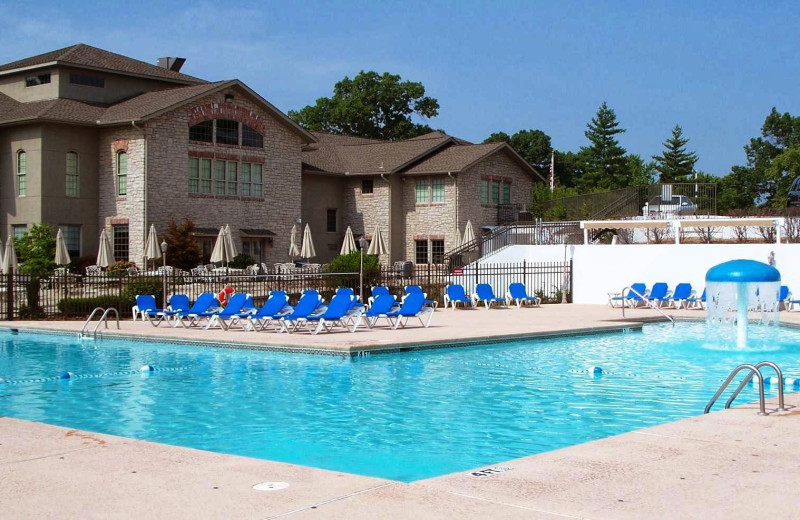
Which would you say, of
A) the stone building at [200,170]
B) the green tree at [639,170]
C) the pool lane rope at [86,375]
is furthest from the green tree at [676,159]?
the pool lane rope at [86,375]

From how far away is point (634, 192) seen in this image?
137ft

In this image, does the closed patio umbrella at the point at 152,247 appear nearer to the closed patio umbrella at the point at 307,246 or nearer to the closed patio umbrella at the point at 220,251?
the closed patio umbrella at the point at 220,251

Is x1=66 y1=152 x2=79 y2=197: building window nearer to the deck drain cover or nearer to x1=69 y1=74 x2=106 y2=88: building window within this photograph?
x1=69 y1=74 x2=106 y2=88: building window

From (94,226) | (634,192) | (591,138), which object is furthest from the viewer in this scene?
(591,138)

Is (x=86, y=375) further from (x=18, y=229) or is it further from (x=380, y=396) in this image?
(x=18, y=229)

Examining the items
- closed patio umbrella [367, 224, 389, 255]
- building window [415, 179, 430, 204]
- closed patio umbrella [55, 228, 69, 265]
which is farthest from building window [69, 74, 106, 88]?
building window [415, 179, 430, 204]

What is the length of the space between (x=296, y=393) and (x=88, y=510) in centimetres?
691

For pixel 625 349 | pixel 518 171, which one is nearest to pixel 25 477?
pixel 625 349

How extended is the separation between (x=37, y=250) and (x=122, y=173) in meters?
4.77

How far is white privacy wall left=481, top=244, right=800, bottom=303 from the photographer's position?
26375 mm

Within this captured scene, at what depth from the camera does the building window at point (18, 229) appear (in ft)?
118

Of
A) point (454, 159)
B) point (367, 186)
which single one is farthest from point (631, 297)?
point (367, 186)

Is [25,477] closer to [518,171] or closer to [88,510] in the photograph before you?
[88,510]

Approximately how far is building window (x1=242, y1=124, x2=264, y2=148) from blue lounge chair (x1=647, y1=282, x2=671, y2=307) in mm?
19463
